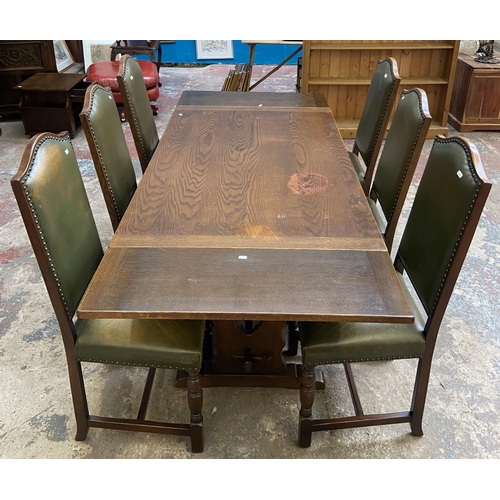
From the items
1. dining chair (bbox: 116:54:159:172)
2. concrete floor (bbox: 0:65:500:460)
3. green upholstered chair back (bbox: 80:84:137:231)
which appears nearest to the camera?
concrete floor (bbox: 0:65:500:460)

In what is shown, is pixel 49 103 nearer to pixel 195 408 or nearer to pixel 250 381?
pixel 250 381

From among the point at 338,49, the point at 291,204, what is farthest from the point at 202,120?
the point at 338,49

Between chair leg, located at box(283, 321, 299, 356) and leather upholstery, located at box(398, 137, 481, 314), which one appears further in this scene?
chair leg, located at box(283, 321, 299, 356)

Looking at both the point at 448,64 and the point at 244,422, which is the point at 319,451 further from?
the point at 448,64

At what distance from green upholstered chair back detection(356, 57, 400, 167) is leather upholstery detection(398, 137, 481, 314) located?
0.68m

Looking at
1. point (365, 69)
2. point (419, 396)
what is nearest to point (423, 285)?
point (419, 396)

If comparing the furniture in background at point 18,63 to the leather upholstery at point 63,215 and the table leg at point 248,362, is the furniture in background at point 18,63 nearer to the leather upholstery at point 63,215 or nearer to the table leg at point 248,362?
the leather upholstery at point 63,215

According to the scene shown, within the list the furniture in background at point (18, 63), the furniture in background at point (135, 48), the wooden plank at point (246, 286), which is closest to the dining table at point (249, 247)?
the wooden plank at point (246, 286)

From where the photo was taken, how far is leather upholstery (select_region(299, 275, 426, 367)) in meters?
1.55

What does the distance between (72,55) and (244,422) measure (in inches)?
199

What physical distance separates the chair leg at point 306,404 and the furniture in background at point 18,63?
403 centimetres

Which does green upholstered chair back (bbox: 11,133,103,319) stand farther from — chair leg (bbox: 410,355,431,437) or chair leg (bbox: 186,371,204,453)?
chair leg (bbox: 410,355,431,437)

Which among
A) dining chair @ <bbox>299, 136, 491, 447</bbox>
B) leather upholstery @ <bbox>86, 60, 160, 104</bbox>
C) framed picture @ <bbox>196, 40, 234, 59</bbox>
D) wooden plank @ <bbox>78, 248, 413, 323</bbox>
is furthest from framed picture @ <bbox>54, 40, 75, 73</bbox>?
dining chair @ <bbox>299, 136, 491, 447</bbox>

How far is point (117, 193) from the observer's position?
6.50 feet
